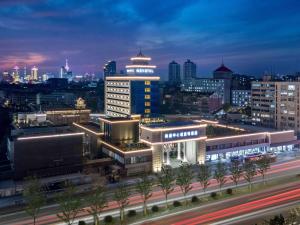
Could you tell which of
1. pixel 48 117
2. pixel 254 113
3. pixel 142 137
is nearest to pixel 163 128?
pixel 142 137

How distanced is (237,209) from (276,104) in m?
51.7

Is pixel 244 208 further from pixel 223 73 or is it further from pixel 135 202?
pixel 223 73

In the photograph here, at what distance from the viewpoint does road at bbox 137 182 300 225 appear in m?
27.2

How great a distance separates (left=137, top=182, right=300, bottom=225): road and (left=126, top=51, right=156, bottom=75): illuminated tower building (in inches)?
1759

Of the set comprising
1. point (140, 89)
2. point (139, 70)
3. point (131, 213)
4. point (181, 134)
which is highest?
point (139, 70)

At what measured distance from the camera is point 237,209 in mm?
29781

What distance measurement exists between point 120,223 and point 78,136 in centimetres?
1653

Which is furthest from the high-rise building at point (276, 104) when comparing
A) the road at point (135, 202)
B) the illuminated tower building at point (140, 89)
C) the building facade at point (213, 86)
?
the building facade at point (213, 86)

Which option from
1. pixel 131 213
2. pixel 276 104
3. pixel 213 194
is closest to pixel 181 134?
pixel 213 194

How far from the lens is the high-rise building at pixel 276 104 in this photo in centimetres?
7112

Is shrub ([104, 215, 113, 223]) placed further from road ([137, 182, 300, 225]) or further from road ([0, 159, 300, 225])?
road ([137, 182, 300, 225])

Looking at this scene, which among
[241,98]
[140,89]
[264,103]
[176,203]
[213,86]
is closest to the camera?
[176,203]

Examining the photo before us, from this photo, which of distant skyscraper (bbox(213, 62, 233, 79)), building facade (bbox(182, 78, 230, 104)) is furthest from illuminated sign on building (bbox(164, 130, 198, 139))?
distant skyscraper (bbox(213, 62, 233, 79))

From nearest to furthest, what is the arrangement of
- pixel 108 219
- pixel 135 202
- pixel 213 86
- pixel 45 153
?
pixel 108 219, pixel 135 202, pixel 45 153, pixel 213 86
